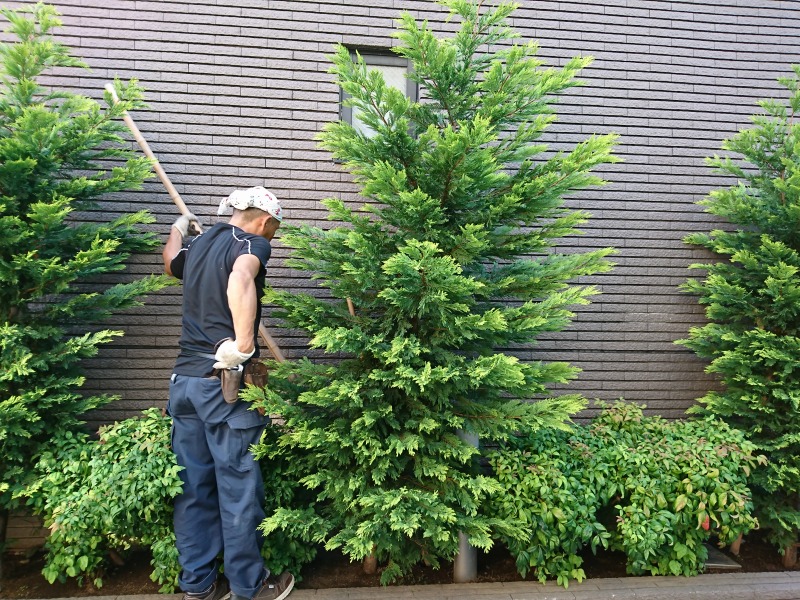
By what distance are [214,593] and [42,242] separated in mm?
2441

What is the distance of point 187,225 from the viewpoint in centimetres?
377

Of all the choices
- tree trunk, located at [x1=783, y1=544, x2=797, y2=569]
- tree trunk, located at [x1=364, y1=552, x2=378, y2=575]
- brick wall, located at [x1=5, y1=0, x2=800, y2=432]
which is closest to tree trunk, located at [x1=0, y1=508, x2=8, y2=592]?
brick wall, located at [x1=5, y1=0, x2=800, y2=432]

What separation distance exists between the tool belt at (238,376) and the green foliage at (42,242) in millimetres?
848

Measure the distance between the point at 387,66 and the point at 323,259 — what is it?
1.99 metres

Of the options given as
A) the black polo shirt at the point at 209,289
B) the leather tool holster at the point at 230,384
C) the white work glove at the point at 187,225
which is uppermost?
the white work glove at the point at 187,225

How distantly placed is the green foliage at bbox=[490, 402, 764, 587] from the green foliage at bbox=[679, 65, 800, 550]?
0.42 metres

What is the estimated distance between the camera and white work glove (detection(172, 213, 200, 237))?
3.71 m

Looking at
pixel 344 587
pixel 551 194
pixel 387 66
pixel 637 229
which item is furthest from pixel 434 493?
pixel 387 66

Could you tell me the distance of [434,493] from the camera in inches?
126

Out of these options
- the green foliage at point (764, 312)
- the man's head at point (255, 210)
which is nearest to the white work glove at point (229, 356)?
the man's head at point (255, 210)

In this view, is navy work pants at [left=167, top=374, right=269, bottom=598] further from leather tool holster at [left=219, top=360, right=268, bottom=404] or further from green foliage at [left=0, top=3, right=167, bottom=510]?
green foliage at [left=0, top=3, right=167, bottom=510]

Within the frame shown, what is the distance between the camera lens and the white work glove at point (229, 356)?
3174mm

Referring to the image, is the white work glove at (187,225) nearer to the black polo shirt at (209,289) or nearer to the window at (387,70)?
the black polo shirt at (209,289)

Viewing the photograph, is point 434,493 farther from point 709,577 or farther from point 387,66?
point 387,66
